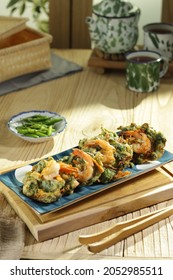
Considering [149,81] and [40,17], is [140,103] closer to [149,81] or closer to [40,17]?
[149,81]

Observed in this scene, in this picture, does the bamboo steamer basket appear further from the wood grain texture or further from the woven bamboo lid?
the wood grain texture

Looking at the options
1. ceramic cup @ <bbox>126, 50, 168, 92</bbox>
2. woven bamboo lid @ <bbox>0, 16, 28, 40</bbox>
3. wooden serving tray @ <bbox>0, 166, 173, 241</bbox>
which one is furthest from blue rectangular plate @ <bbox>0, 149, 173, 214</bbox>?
woven bamboo lid @ <bbox>0, 16, 28, 40</bbox>

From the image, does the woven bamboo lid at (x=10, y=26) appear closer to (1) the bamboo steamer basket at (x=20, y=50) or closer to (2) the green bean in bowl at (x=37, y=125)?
(1) the bamboo steamer basket at (x=20, y=50)

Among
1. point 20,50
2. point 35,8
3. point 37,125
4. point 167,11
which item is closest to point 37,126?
point 37,125

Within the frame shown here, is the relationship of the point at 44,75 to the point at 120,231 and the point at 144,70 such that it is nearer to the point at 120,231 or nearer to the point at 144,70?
the point at 144,70
